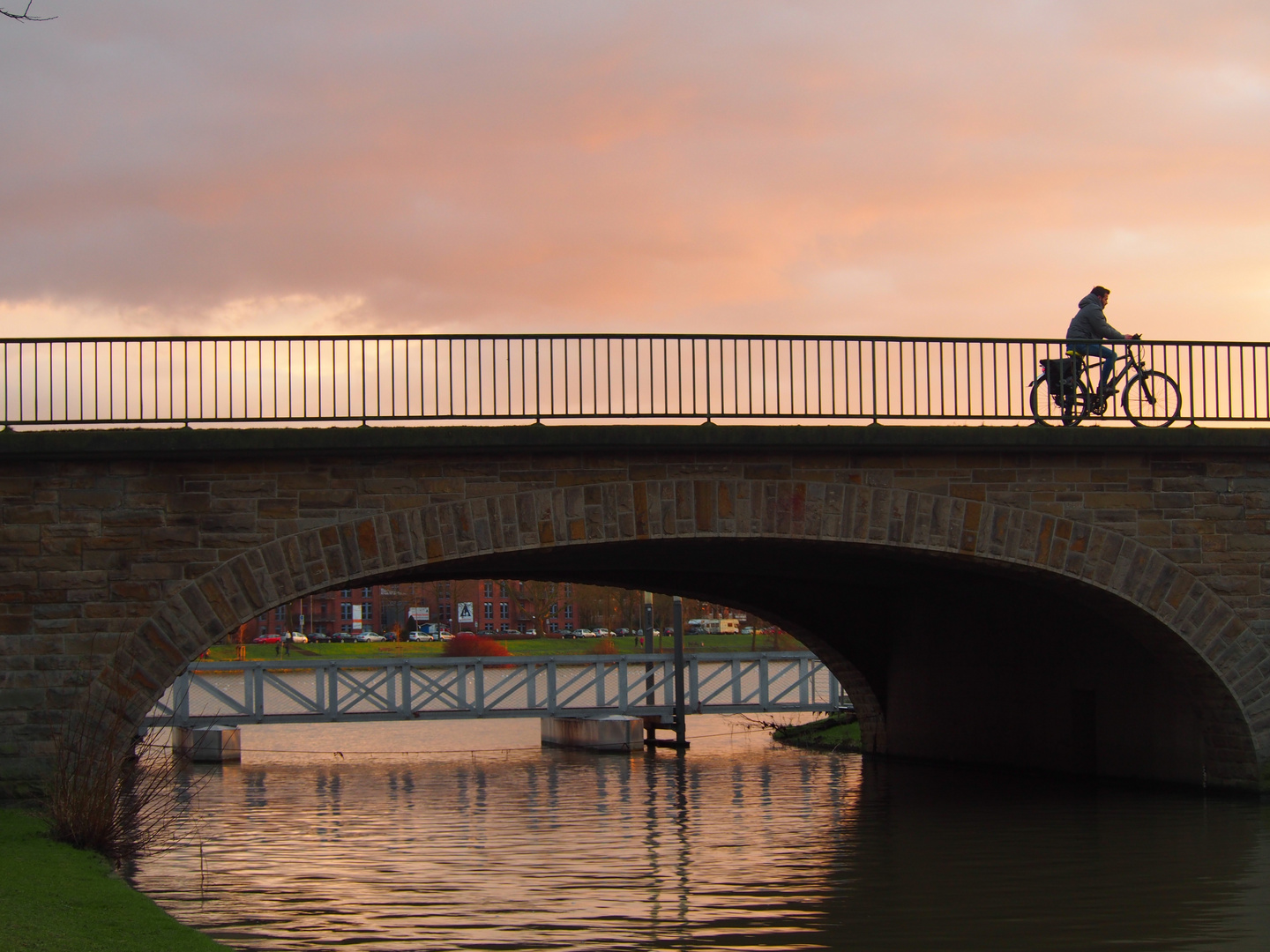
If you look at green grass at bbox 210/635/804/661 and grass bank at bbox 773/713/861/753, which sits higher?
grass bank at bbox 773/713/861/753

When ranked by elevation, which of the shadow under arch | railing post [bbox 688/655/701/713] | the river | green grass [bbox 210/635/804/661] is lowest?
green grass [bbox 210/635/804/661]

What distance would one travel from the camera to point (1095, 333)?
54.0 ft

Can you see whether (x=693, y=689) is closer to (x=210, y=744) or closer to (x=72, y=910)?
(x=210, y=744)

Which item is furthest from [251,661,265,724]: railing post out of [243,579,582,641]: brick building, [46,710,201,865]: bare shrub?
[243,579,582,641]: brick building

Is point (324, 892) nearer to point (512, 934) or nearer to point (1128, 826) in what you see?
point (512, 934)

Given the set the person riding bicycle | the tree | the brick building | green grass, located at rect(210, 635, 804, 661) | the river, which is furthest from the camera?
the brick building

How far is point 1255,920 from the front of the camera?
10.2 m

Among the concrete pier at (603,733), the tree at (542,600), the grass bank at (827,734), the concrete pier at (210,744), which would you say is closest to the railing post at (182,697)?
the concrete pier at (210,744)

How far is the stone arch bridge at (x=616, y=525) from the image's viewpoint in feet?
43.9

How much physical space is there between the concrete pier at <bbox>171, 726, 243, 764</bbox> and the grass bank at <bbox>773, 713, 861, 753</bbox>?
9.69 m

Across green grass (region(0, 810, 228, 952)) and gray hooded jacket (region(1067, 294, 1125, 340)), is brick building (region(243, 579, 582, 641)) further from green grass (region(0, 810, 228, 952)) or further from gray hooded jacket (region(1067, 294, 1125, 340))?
green grass (region(0, 810, 228, 952))

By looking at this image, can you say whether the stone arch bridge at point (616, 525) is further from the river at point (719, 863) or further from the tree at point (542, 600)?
the tree at point (542, 600)

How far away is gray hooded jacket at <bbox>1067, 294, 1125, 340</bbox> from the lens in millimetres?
16422

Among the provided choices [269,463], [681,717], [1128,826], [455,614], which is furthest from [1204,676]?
[455,614]
